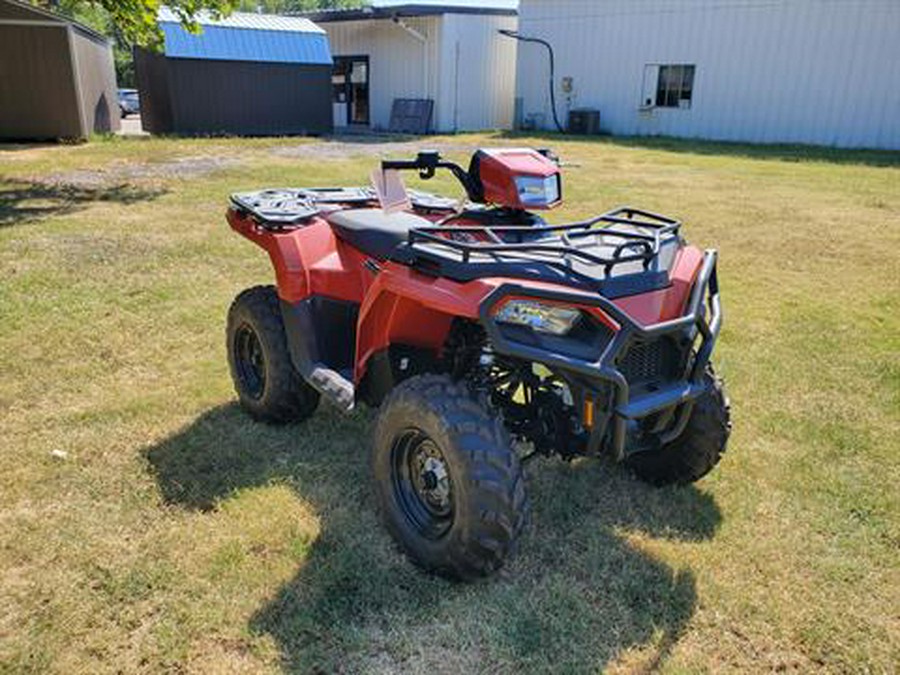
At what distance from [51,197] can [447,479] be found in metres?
9.78

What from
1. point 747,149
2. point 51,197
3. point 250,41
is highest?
point 250,41

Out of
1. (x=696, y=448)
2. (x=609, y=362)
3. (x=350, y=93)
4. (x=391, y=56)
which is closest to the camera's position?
(x=609, y=362)

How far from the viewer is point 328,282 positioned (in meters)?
3.27

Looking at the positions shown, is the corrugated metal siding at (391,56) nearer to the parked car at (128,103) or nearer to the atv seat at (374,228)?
the parked car at (128,103)

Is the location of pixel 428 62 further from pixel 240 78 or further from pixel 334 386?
pixel 334 386

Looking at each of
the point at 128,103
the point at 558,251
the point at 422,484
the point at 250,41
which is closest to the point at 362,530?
the point at 422,484

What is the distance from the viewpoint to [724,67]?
A: 19672 millimetres

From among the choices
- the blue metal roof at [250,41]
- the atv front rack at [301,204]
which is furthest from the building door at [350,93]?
the atv front rack at [301,204]

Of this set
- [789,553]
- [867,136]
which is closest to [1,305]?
[789,553]

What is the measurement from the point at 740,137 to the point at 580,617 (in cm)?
1987

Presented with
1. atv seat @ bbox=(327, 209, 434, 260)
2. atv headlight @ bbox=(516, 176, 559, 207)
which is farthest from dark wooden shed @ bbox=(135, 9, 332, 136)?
atv headlight @ bbox=(516, 176, 559, 207)

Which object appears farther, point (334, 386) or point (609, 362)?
point (334, 386)

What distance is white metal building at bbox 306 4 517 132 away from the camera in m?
22.7

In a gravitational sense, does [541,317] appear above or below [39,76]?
below
